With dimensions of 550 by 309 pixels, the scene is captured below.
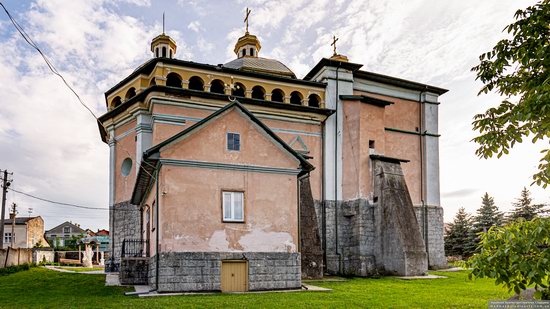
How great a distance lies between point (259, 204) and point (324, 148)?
1078 cm

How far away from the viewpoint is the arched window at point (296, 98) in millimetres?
26578

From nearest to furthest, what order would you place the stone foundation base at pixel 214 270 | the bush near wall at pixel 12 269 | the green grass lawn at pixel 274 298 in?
the green grass lawn at pixel 274 298, the stone foundation base at pixel 214 270, the bush near wall at pixel 12 269

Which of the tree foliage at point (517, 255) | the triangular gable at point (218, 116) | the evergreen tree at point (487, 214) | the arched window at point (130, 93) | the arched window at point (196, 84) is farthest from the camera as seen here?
the evergreen tree at point (487, 214)

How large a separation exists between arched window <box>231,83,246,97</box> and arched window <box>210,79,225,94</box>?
0.58 metres

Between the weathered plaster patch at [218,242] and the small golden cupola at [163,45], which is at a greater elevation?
the small golden cupola at [163,45]

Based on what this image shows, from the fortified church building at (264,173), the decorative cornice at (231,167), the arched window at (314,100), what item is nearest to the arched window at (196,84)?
the fortified church building at (264,173)

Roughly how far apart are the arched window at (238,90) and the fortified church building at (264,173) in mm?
58

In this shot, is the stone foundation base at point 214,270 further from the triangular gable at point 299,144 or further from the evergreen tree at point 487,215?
the evergreen tree at point 487,215

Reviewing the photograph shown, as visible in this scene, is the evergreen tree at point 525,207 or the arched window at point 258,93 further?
the evergreen tree at point 525,207

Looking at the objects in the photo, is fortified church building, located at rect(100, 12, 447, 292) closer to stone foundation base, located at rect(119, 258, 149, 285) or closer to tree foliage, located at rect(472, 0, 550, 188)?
stone foundation base, located at rect(119, 258, 149, 285)

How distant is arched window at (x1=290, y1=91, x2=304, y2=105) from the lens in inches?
1046

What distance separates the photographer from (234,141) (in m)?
16.2

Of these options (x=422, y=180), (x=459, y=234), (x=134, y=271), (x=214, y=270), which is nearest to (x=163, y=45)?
(x=134, y=271)

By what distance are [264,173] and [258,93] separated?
35.5 feet
